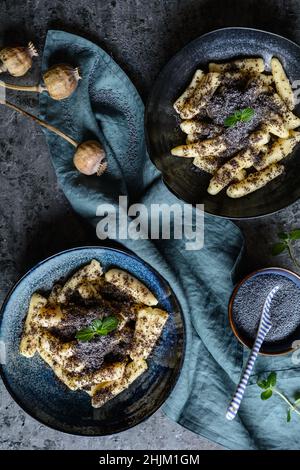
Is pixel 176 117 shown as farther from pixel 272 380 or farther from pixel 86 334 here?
pixel 272 380

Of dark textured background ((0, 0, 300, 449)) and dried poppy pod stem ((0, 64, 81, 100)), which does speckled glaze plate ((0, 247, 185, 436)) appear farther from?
dried poppy pod stem ((0, 64, 81, 100))

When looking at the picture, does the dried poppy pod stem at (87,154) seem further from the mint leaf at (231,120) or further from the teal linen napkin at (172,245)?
the mint leaf at (231,120)

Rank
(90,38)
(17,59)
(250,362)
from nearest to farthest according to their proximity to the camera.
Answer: (250,362) < (17,59) < (90,38)

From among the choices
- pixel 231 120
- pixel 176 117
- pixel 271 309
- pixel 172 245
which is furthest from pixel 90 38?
pixel 271 309

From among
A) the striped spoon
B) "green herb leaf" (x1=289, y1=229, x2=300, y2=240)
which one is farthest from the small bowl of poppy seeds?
"green herb leaf" (x1=289, y1=229, x2=300, y2=240)

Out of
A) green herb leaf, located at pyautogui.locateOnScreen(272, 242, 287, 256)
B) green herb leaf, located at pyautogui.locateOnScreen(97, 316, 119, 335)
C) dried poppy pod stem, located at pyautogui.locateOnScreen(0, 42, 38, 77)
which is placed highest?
dried poppy pod stem, located at pyautogui.locateOnScreen(0, 42, 38, 77)

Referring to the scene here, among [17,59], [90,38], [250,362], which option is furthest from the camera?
[90,38]

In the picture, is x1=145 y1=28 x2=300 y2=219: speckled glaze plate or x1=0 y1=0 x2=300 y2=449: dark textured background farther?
x1=0 y1=0 x2=300 y2=449: dark textured background
